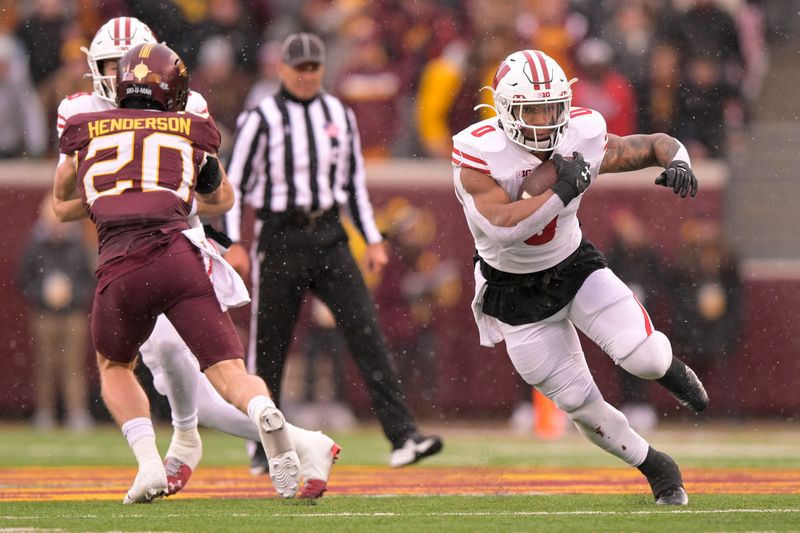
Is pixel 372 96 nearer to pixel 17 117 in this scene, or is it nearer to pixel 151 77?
pixel 17 117

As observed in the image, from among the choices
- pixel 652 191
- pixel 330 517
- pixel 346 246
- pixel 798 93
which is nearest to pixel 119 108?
pixel 330 517

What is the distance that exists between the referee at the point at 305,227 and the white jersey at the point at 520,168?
1.60 meters

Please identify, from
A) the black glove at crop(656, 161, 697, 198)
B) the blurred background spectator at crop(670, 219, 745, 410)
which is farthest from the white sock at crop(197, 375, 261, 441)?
the blurred background spectator at crop(670, 219, 745, 410)

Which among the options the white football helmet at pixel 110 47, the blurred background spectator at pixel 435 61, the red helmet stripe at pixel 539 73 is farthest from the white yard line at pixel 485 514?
the blurred background spectator at pixel 435 61

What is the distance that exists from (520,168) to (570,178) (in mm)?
253

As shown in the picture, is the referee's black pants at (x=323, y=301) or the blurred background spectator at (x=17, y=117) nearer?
the referee's black pants at (x=323, y=301)

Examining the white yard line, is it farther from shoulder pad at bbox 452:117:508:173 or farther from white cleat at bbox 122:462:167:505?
shoulder pad at bbox 452:117:508:173

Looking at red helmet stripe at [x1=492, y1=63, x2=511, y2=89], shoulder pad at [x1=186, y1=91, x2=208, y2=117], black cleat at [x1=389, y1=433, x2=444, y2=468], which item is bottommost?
black cleat at [x1=389, y1=433, x2=444, y2=468]

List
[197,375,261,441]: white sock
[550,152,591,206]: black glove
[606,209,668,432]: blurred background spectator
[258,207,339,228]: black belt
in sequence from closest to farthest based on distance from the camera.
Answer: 1. [550,152,591,206]: black glove
2. [197,375,261,441]: white sock
3. [258,207,339,228]: black belt
4. [606,209,668,432]: blurred background spectator

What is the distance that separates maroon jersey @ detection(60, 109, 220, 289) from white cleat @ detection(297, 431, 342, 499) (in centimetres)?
84

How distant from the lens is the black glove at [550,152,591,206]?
5.05 m

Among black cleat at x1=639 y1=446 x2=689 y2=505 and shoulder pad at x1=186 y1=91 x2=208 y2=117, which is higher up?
shoulder pad at x1=186 y1=91 x2=208 y2=117

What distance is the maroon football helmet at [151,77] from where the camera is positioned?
206 inches

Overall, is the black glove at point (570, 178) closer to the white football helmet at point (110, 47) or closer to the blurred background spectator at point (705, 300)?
the white football helmet at point (110, 47)
